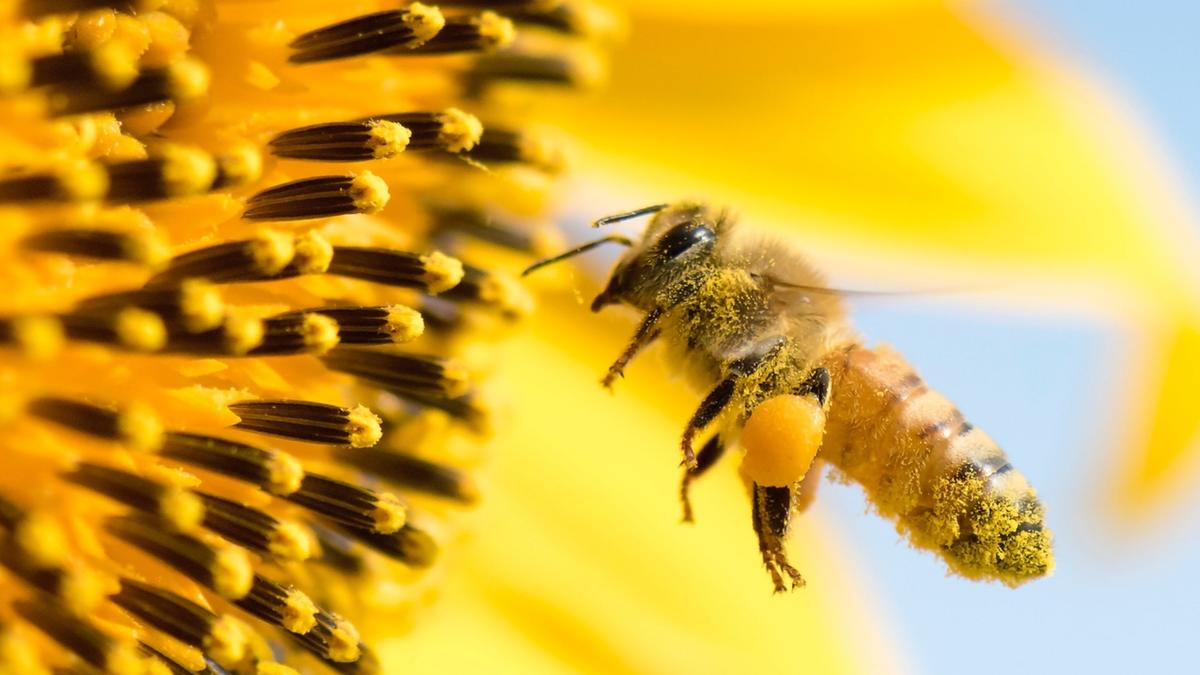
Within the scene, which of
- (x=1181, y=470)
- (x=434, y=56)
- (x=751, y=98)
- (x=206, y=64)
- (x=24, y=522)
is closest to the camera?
(x=24, y=522)

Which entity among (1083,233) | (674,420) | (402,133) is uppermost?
(402,133)

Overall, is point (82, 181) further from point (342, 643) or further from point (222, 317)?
point (342, 643)

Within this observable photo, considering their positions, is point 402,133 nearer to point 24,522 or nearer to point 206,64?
point 206,64

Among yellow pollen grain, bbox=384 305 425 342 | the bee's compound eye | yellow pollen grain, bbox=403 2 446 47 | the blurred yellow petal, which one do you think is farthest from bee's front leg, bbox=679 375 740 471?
the blurred yellow petal

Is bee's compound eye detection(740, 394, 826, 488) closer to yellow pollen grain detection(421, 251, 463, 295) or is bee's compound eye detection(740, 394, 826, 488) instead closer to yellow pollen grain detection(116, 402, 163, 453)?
yellow pollen grain detection(421, 251, 463, 295)

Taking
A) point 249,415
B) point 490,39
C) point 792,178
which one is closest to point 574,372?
point 792,178

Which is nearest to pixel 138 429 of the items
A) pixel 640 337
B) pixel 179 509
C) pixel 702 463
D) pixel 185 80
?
pixel 179 509
